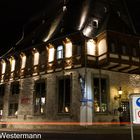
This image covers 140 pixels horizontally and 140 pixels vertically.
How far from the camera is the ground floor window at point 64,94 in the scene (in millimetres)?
24497

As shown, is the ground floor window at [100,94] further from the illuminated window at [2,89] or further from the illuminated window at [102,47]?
the illuminated window at [2,89]

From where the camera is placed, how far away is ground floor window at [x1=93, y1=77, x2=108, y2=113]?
24094mm

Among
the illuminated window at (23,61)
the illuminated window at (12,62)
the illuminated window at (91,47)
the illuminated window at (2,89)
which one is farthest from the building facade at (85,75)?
the illuminated window at (2,89)

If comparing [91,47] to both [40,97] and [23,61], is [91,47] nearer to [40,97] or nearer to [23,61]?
[40,97]

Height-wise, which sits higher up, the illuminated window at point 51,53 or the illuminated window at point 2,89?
the illuminated window at point 51,53

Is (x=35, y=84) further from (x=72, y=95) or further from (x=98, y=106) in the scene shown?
(x=98, y=106)

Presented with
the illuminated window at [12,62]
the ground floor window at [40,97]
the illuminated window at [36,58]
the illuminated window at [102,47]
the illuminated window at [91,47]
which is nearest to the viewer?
the illuminated window at [102,47]

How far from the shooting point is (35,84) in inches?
1099

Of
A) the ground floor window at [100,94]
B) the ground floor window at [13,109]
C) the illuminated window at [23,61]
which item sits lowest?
the ground floor window at [13,109]

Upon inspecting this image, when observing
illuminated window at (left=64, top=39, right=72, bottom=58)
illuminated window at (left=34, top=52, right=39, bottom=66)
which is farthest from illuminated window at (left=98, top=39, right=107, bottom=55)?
illuminated window at (left=34, top=52, right=39, bottom=66)

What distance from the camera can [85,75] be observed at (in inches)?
936

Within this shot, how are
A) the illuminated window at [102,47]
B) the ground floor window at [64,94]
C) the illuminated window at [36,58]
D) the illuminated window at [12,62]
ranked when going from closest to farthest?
1. the illuminated window at [102,47]
2. the ground floor window at [64,94]
3. the illuminated window at [36,58]
4. the illuminated window at [12,62]

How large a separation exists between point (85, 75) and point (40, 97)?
635cm

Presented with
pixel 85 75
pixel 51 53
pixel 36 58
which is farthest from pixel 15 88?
pixel 85 75
